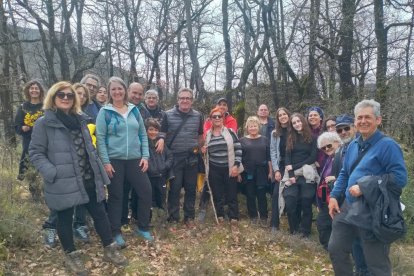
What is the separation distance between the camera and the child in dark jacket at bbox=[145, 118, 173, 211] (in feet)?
17.6

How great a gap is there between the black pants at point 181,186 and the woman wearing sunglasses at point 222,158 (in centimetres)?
33

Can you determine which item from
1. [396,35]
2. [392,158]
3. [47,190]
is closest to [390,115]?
[396,35]

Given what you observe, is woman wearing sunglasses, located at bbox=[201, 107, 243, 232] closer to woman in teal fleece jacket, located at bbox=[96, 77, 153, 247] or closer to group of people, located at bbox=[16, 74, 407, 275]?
group of people, located at bbox=[16, 74, 407, 275]

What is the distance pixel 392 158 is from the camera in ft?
10.8

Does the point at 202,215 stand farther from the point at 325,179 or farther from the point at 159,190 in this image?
the point at 325,179

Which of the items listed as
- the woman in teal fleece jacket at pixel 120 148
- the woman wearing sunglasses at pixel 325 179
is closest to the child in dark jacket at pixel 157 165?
the woman in teal fleece jacket at pixel 120 148

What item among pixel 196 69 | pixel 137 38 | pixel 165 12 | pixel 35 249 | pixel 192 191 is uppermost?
pixel 165 12

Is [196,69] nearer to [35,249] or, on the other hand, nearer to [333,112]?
[333,112]

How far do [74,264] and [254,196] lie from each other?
3373 mm

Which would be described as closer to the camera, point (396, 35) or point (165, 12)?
point (396, 35)

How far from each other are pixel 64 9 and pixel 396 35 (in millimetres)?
12615

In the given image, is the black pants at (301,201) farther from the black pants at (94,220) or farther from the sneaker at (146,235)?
the black pants at (94,220)

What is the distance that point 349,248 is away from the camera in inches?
146

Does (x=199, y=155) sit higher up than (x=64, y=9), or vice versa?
(x=64, y=9)
